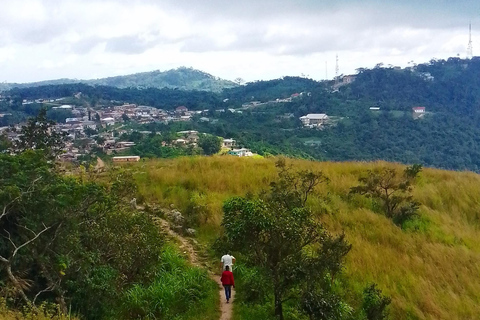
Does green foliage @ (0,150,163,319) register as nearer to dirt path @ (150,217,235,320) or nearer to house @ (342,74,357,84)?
dirt path @ (150,217,235,320)

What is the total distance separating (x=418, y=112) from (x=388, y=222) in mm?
69342

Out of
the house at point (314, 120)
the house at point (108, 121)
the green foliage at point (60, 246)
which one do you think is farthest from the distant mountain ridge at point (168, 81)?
the green foliage at point (60, 246)

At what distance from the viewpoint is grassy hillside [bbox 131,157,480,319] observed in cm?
646

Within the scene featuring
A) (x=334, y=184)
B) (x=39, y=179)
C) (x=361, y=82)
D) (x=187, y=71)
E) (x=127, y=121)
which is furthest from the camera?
(x=187, y=71)

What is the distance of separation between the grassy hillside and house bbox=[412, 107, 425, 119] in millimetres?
60568

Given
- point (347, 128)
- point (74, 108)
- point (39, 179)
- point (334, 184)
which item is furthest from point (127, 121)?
point (39, 179)

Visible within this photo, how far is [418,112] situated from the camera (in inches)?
2820

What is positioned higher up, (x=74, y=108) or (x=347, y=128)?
(x=74, y=108)

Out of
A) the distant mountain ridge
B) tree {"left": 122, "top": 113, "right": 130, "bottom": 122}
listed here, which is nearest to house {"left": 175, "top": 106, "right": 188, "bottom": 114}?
tree {"left": 122, "top": 113, "right": 130, "bottom": 122}

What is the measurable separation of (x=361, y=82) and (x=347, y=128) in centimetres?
3051

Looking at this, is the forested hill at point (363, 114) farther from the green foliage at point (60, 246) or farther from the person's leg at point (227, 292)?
the person's leg at point (227, 292)

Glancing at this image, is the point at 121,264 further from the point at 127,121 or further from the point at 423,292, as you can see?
the point at 127,121

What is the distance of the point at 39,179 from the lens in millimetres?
5727

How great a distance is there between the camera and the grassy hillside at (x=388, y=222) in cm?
646
